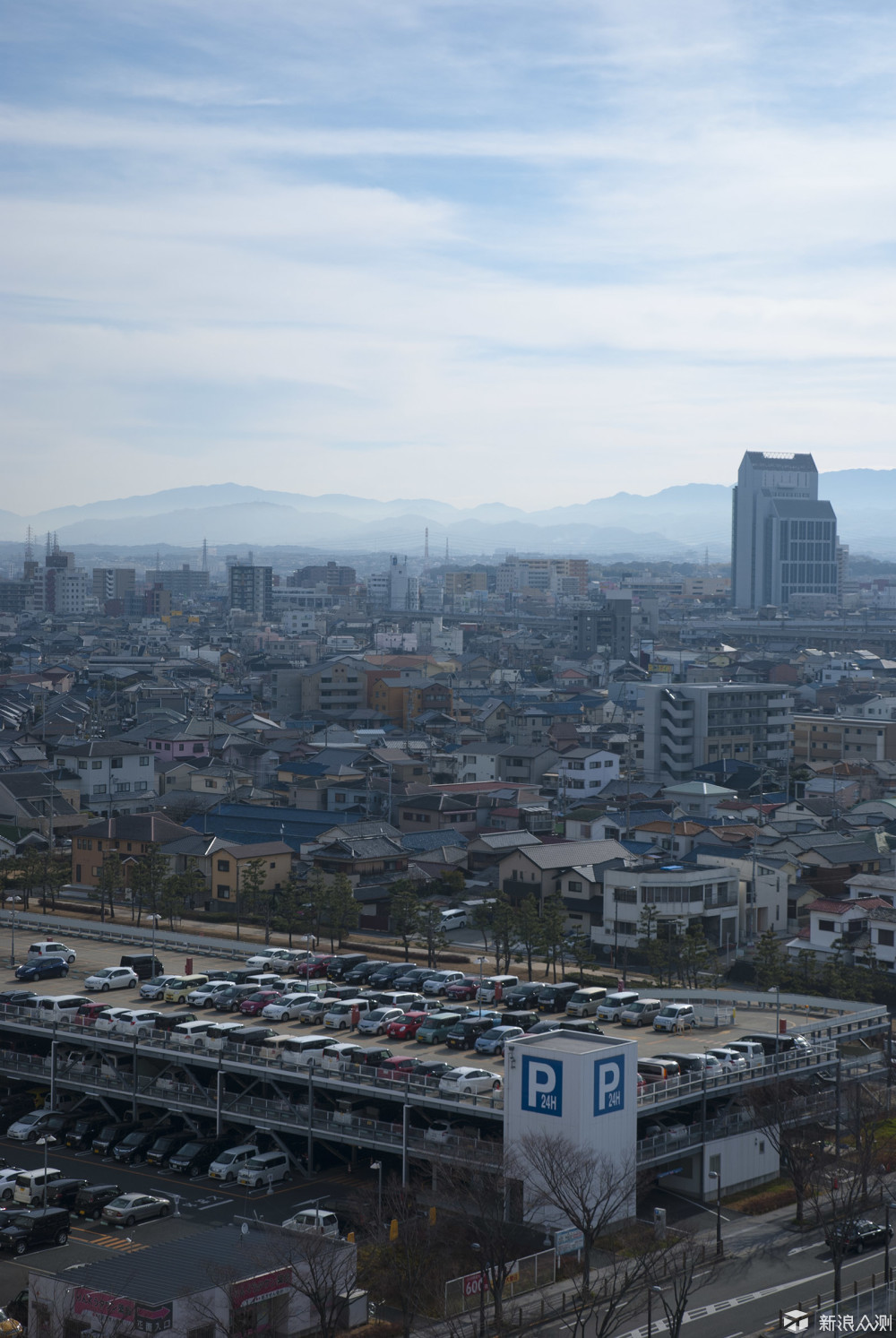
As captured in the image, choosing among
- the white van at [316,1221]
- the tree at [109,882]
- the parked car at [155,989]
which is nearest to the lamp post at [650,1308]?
the white van at [316,1221]

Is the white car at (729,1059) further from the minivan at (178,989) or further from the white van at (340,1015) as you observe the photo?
the minivan at (178,989)

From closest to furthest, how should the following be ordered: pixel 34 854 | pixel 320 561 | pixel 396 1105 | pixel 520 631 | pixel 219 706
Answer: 1. pixel 396 1105
2. pixel 34 854
3. pixel 219 706
4. pixel 520 631
5. pixel 320 561

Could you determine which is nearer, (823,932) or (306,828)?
(823,932)

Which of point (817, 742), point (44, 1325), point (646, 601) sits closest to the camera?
point (44, 1325)

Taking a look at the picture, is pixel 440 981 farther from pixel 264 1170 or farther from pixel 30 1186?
pixel 30 1186

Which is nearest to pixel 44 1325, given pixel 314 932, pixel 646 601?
pixel 314 932

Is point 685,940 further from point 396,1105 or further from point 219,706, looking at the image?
point 219,706
